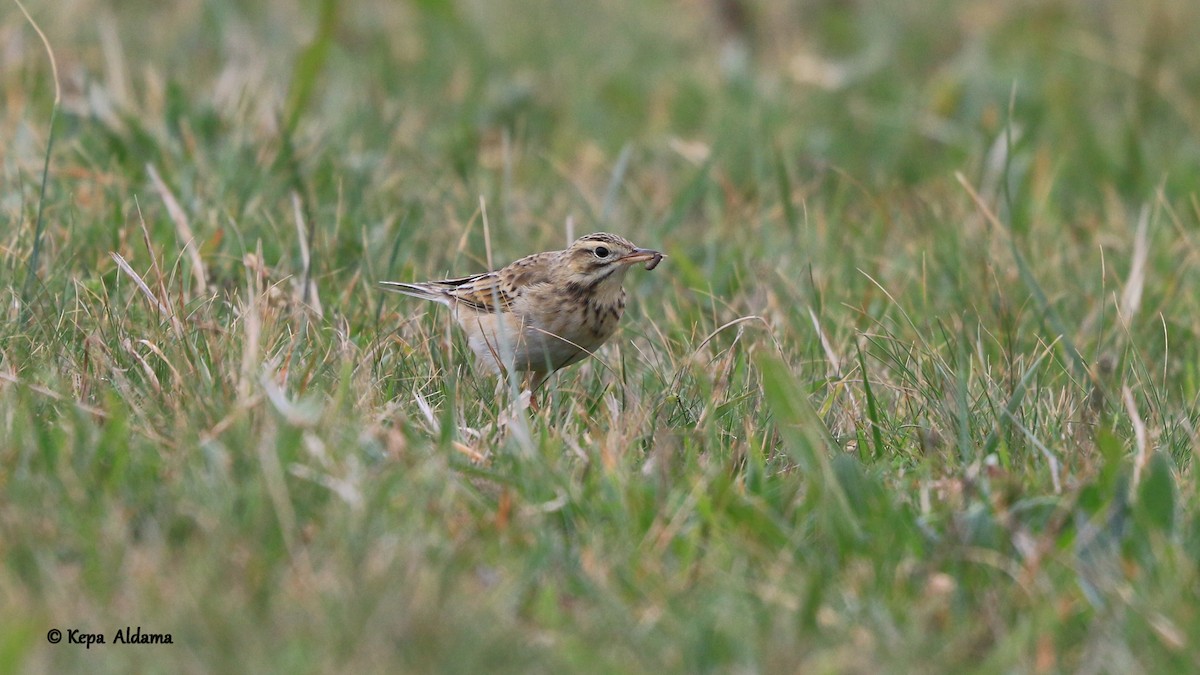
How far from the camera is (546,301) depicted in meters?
5.16

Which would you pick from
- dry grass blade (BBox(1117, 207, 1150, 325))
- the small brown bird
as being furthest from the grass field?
the small brown bird

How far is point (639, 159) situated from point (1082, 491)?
4753 mm

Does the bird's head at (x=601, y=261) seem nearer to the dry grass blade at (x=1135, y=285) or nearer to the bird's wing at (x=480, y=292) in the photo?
the bird's wing at (x=480, y=292)

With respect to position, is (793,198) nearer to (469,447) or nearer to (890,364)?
(890,364)

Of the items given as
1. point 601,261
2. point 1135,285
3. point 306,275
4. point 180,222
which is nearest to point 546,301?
point 601,261

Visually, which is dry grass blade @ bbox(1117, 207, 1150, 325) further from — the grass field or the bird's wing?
the bird's wing

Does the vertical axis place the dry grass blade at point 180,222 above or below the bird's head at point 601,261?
below

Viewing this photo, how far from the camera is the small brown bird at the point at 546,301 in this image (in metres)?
5.05

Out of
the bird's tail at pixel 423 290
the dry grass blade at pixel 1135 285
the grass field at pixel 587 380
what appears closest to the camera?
the grass field at pixel 587 380

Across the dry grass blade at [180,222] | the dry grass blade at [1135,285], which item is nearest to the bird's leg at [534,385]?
the dry grass blade at [180,222]

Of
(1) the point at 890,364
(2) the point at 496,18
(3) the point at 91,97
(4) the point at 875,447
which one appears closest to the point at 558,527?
(4) the point at 875,447

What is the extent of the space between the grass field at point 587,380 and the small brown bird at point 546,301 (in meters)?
0.13

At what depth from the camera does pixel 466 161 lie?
7172 millimetres

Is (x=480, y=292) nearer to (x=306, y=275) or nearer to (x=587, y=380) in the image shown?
(x=587, y=380)
